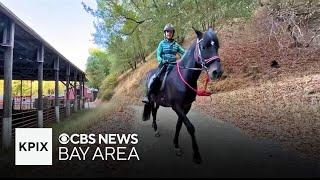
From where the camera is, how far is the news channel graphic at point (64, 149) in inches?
284

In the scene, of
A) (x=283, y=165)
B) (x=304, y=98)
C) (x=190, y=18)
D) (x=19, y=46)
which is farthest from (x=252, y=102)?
(x=283, y=165)

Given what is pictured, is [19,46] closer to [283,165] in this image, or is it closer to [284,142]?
[284,142]

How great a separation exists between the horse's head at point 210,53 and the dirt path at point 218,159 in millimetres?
1543

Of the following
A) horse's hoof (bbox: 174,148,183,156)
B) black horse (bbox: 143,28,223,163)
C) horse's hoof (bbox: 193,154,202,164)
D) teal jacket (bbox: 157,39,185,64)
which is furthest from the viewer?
teal jacket (bbox: 157,39,185,64)

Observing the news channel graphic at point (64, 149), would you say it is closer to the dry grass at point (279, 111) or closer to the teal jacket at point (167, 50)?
the teal jacket at point (167, 50)

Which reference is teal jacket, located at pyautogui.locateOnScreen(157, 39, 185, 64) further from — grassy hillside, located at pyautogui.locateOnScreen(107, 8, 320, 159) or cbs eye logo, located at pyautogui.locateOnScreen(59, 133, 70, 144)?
grassy hillside, located at pyautogui.locateOnScreen(107, 8, 320, 159)

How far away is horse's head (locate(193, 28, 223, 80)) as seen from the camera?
22.7 feet

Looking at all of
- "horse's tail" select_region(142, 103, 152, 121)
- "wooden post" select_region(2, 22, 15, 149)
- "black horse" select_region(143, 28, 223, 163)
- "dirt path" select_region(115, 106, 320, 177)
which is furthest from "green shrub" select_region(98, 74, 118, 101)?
"black horse" select_region(143, 28, 223, 163)

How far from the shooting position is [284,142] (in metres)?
10.5

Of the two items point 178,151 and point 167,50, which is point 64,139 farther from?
point 167,50

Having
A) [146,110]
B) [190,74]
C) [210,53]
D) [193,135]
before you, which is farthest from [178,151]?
[146,110]

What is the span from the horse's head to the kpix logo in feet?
9.39

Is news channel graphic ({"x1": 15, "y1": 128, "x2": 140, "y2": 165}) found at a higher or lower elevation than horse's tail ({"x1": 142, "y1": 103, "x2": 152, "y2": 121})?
lower

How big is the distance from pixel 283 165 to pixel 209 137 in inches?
118
